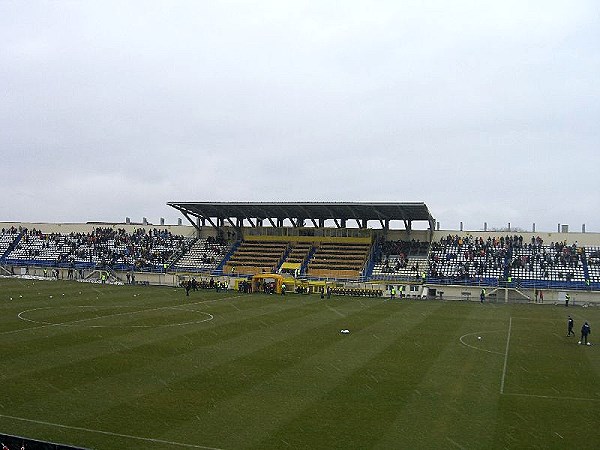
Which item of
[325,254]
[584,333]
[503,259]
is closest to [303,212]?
[325,254]

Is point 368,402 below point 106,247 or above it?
below

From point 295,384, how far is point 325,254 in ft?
161

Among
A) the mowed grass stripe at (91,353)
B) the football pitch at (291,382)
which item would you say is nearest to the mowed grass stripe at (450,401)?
the football pitch at (291,382)

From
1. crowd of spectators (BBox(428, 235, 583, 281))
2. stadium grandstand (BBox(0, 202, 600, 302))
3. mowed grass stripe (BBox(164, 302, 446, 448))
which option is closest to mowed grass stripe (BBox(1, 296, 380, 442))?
mowed grass stripe (BBox(164, 302, 446, 448))

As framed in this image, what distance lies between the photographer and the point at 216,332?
27.9 meters

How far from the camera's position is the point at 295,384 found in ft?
58.6

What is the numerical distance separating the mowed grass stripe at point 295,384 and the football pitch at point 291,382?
0.06 meters

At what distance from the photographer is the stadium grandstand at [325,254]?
5550 cm

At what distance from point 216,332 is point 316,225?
142 ft

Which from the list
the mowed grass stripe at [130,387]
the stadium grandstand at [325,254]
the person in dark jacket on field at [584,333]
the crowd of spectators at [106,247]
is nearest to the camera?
the mowed grass stripe at [130,387]

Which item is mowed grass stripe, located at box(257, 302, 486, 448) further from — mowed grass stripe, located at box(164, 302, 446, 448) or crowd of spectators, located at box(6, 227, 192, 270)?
crowd of spectators, located at box(6, 227, 192, 270)

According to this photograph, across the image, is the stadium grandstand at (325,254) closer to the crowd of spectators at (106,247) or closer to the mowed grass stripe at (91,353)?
the crowd of spectators at (106,247)

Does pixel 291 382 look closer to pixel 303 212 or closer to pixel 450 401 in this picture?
pixel 450 401

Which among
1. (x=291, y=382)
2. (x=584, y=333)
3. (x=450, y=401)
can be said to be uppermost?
(x=584, y=333)
